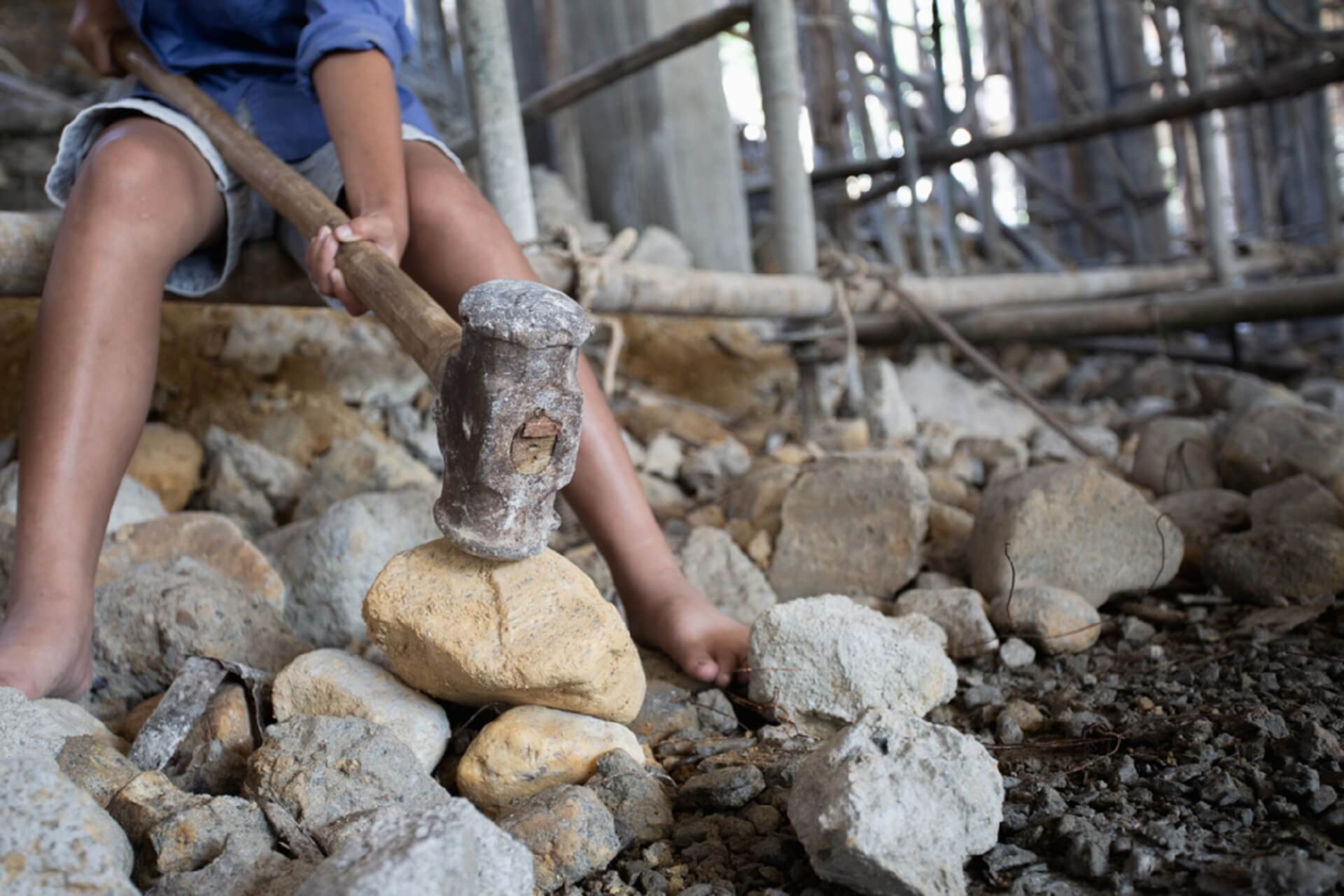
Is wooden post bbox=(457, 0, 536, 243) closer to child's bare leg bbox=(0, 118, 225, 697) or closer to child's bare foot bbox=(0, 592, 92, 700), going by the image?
child's bare leg bbox=(0, 118, 225, 697)

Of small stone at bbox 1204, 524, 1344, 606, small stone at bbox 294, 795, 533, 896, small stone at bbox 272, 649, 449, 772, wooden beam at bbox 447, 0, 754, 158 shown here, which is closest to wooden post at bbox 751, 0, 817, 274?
wooden beam at bbox 447, 0, 754, 158

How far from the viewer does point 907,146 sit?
13.0 feet

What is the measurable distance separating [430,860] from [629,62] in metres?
2.56

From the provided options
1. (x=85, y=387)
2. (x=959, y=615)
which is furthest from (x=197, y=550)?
(x=959, y=615)

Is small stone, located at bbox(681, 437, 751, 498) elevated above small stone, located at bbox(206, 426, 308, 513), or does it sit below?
below

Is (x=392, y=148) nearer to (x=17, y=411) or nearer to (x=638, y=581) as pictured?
(x=638, y=581)

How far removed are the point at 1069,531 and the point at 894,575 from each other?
0.27 metres

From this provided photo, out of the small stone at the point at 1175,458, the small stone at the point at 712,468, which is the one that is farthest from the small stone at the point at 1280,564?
the small stone at the point at 712,468

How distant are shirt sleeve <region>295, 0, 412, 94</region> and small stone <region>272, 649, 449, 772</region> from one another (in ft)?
2.68

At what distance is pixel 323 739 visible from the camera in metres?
0.99

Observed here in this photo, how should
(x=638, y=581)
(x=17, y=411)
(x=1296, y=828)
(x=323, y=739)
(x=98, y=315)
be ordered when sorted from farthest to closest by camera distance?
1. (x=17, y=411)
2. (x=638, y=581)
3. (x=98, y=315)
4. (x=323, y=739)
5. (x=1296, y=828)

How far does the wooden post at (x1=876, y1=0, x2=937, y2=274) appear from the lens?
3.99 meters

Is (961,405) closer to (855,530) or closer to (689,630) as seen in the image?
(855,530)

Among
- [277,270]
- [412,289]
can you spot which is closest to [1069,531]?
[412,289]
